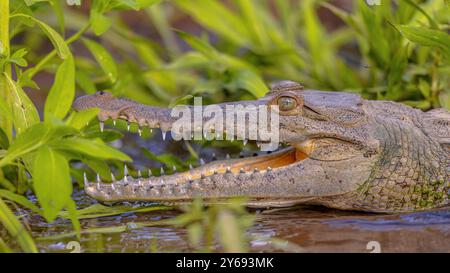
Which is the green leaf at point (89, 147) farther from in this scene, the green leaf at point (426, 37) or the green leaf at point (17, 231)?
the green leaf at point (426, 37)

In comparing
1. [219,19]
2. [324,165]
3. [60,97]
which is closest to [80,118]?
[60,97]

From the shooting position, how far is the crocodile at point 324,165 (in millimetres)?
4262

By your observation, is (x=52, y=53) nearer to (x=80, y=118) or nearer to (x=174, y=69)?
(x=80, y=118)

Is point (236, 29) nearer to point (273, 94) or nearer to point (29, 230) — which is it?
point (273, 94)

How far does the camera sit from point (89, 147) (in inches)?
135

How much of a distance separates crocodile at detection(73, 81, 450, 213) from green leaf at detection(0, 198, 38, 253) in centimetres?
54

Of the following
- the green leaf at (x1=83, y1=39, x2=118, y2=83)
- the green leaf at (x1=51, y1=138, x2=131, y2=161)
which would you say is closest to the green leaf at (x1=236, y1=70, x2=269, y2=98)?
the green leaf at (x1=83, y1=39, x2=118, y2=83)

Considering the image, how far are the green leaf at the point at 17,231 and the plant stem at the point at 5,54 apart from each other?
2.12 feet

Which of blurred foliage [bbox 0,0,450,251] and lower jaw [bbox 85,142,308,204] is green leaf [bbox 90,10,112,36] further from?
lower jaw [bbox 85,142,308,204]

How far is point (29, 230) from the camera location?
411 centimetres

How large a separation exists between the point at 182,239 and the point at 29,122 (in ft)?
3.28

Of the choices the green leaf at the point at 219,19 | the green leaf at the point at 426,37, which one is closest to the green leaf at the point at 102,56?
the green leaf at the point at 426,37

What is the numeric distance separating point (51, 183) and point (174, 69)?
9.00ft
